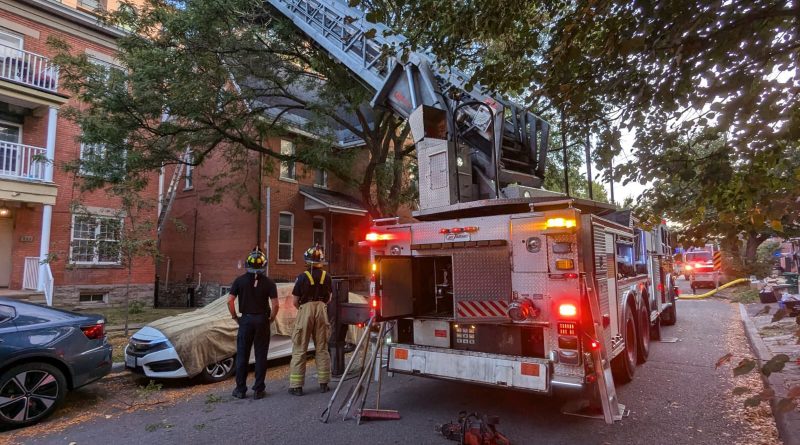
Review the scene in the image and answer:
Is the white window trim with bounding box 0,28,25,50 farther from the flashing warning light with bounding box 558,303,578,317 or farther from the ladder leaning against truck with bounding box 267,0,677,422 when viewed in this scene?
the flashing warning light with bounding box 558,303,578,317

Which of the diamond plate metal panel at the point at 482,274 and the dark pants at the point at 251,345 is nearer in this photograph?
the diamond plate metal panel at the point at 482,274

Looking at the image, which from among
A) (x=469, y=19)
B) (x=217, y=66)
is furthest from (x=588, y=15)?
(x=217, y=66)

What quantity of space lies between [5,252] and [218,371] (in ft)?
35.7

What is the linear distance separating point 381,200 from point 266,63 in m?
4.84

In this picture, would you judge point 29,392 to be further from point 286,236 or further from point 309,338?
point 286,236

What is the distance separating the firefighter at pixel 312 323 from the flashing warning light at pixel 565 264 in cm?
319

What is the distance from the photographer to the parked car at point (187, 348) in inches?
249

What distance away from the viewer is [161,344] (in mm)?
6359

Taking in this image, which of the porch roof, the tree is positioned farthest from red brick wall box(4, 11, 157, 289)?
the porch roof

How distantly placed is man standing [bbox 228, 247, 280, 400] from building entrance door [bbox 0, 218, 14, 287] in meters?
11.4

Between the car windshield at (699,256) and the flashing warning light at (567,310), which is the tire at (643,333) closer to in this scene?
the flashing warning light at (567,310)

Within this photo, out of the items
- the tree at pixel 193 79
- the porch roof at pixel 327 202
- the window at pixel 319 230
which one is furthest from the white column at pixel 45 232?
the window at pixel 319 230

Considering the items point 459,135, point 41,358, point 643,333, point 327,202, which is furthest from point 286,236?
point 643,333

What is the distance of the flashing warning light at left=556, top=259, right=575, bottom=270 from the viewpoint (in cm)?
446
